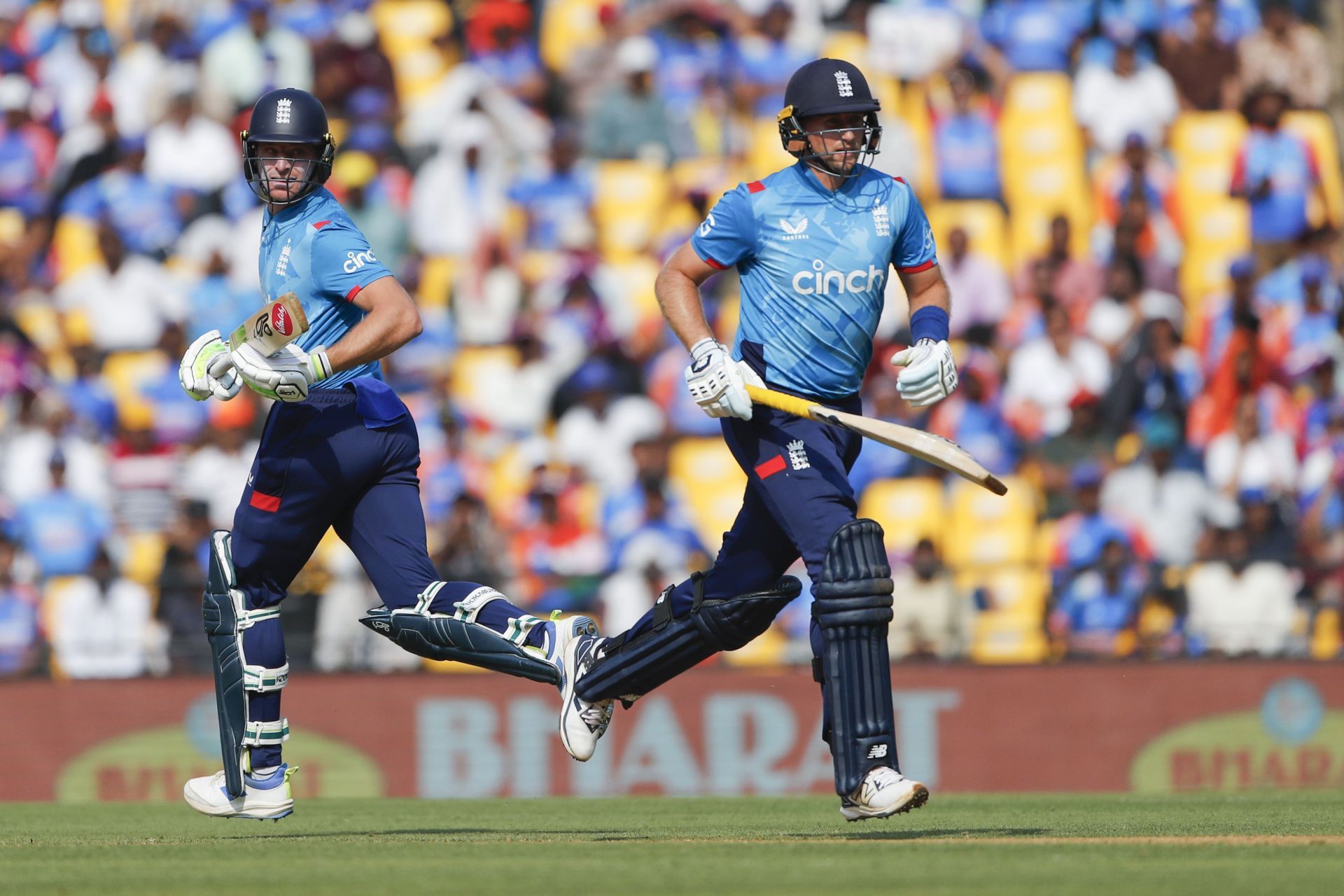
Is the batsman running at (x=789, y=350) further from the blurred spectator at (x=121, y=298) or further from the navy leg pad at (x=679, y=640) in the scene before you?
the blurred spectator at (x=121, y=298)

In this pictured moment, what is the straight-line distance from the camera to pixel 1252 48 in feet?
55.1

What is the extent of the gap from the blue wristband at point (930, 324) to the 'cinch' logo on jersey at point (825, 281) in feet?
0.77

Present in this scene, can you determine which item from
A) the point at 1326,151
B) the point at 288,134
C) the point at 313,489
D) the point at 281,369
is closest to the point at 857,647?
the point at 313,489

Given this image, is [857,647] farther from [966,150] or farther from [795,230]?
[966,150]

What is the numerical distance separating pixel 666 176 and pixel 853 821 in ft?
31.9

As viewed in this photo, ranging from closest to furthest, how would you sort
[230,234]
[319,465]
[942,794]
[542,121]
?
[319,465] → [942,794] → [230,234] → [542,121]

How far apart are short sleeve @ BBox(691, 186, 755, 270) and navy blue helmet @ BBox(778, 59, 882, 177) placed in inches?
10.1

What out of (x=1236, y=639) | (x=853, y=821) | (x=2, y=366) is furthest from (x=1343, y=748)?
(x=2, y=366)

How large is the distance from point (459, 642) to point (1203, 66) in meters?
11.8

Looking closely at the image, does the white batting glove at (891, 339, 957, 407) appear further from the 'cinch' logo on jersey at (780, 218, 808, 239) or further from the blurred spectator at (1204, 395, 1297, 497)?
the blurred spectator at (1204, 395, 1297, 497)

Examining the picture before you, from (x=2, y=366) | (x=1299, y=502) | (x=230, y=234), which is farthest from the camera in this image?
(x=230, y=234)

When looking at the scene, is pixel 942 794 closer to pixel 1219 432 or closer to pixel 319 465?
pixel 1219 432

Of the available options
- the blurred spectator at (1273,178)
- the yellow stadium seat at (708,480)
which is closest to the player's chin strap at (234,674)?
the yellow stadium seat at (708,480)

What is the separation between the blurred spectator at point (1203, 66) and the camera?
1673cm
